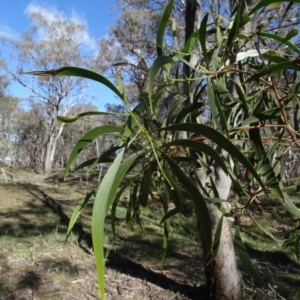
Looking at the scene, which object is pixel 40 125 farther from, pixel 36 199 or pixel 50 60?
pixel 36 199

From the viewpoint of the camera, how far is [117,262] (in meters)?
3.19

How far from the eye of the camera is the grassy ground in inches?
100.0

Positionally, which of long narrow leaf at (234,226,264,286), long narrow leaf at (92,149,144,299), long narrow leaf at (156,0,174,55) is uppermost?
long narrow leaf at (156,0,174,55)

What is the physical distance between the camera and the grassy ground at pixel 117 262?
2.54 meters

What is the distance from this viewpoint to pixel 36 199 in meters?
6.25

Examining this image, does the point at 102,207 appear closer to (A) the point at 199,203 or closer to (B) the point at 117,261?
(A) the point at 199,203

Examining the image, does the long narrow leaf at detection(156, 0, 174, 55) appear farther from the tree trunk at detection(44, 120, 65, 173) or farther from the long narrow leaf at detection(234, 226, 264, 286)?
the tree trunk at detection(44, 120, 65, 173)

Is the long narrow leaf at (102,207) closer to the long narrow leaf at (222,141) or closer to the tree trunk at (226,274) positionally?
the long narrow leaf at (222,141)

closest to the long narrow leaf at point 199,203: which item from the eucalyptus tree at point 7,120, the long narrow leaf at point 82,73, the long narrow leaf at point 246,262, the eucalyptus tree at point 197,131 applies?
the eucalyptus tree at point 197,131

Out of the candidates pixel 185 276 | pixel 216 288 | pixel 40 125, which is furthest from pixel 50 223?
pixel 40 125

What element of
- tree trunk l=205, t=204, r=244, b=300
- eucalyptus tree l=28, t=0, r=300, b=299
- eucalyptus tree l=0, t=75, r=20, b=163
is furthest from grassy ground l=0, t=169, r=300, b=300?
eucalyptus tree l=0, t=75, r=20, b=163

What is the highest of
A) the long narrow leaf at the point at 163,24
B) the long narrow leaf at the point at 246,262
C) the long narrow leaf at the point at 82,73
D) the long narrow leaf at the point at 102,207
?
the long narrow leaf at the point at 163,24

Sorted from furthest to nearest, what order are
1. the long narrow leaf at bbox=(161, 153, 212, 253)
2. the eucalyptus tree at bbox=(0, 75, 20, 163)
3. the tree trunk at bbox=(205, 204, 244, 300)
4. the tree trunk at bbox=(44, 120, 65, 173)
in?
the eucalyptus tree at bbox=(0, 75, 20, 163)
the tree trunk at bbox=(44, 120, 65, 173)
the tree trunk at bbox=(205, 204, 244, 300)
the long narrow leaf at bbox=(161, 153, 212, 253)

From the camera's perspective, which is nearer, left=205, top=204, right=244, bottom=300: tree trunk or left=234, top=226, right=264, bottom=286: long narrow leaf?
left=234, top=226, right=264, bottom=286: long narrow leaf
